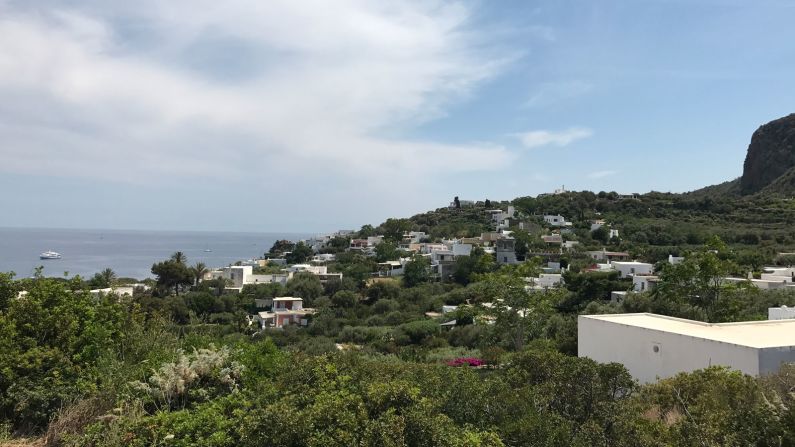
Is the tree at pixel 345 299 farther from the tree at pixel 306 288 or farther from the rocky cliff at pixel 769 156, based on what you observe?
the rocky cliff at pixel 769 156

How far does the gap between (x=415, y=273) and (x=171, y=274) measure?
2177 centimetres

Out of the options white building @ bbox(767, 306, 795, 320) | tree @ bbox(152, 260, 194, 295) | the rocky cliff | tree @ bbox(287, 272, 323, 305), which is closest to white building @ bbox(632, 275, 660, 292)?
white building @ bbox(767, 306, 795, 320)

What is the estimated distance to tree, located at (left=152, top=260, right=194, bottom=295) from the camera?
49.9 metres

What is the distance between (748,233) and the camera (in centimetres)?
5159

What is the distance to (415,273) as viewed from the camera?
51281mm

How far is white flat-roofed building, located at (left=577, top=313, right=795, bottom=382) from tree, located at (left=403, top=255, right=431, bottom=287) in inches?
1540

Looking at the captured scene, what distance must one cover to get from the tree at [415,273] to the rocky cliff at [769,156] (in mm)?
61391

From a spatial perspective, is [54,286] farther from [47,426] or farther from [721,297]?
[721,297]

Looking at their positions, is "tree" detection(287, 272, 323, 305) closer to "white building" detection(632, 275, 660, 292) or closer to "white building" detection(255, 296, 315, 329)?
"white building" detection(255, 296, 315, 329)

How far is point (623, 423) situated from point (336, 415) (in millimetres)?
2228

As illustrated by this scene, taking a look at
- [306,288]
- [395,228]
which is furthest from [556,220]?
[306,288]

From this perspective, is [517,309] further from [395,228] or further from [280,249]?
[280,249]

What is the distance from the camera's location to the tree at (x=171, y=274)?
49938 mm

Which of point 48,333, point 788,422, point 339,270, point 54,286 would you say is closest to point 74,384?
point 48,333
